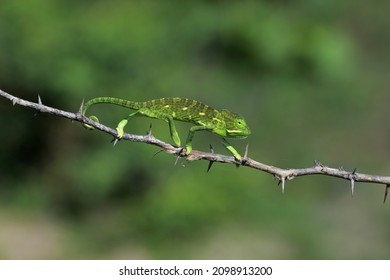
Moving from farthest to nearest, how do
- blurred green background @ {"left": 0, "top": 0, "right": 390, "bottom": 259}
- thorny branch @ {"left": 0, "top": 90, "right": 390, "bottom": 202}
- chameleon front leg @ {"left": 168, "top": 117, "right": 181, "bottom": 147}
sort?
blurred green background @ {"left": 0, "top": 0, "right": 390, "bottom": 259}
chameleon front leg @ {"left": 168, "top": 117, "right": 181, "bottom": 147}
thorny branch @ {"left": 0, "top": 90, "right": 390, "bottom": 202}

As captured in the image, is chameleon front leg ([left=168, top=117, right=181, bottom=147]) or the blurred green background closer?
chameleon front leg ([left=168, top=117, right=181, bottom=147])

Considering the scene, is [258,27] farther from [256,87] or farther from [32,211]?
[32,211]

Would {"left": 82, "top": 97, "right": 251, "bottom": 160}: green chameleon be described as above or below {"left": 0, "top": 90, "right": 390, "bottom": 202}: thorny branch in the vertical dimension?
above

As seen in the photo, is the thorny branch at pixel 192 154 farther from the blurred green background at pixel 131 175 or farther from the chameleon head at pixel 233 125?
the blurred green background at pixel 131 175

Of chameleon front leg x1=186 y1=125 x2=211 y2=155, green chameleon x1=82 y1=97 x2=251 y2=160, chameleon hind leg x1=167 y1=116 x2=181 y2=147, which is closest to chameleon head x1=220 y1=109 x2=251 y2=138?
green chameleon x1=82 y1=97 x2=251 y2=160

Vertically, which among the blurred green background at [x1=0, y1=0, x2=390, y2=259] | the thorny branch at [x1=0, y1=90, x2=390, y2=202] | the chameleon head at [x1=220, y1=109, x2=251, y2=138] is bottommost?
the thorny branch at [x1=0, y1=90, x2=390, y2=202]

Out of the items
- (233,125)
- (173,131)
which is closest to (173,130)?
(173,131)

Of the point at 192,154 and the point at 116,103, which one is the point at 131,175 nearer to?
the point at 192,154

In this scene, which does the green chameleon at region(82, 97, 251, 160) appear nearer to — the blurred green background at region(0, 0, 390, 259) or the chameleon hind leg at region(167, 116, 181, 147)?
the chameleon hind leg at region(167, 116, 181, 147)
